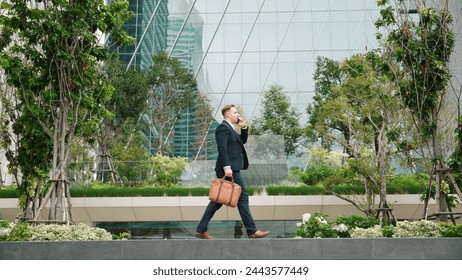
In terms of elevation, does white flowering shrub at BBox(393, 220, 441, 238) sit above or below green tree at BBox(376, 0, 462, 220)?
below

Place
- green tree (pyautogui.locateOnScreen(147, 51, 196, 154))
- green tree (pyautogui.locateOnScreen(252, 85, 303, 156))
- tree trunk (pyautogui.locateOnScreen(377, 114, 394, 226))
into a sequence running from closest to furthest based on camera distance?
1. tree trunk (pyautogui.locateOnScreen(377, 114, 394, 226))
2. green tree (pyautogui.locateOnScreen(147, 51, 196, 154))
3. green tree (pyautogui.locateOnScreen(252, 85, 303, 156))

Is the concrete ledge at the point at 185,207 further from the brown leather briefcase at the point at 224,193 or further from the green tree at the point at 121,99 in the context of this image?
the brown leather briefcase at the point at 224,193

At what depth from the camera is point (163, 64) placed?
81.1ft

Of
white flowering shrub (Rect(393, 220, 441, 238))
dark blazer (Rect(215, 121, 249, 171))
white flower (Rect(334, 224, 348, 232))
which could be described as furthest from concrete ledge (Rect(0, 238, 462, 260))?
white flower (Rect(334, 224, 348, 232))

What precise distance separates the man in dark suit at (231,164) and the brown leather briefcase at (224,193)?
204mm

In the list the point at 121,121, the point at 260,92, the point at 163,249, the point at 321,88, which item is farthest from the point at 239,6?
the point at 163,249

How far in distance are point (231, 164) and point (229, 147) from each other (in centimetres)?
26

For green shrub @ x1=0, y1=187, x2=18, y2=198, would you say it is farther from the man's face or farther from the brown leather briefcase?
the brown leather briefcase

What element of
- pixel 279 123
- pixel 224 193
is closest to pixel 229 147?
pixel 224 193

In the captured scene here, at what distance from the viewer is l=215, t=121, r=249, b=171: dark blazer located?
7.64m

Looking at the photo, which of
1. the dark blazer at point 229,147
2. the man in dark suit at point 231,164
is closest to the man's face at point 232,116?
the man in dark suit at point 231,164

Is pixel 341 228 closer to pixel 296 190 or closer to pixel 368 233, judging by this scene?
pixel 368 233

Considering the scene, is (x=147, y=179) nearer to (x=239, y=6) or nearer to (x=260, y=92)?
(x=260, y=92)

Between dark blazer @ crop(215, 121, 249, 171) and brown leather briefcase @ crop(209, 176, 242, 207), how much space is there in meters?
0.40
